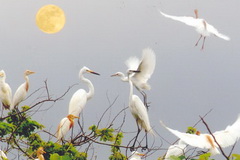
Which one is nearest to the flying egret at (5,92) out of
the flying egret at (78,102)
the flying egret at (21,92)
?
the flying egret at (21,92)

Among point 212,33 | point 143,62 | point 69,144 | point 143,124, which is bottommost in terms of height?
point 143,124

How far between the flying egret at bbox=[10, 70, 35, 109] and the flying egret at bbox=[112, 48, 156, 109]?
2390 mm

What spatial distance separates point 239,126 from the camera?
10.5 ft

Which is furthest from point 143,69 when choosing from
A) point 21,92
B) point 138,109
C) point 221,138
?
point 221,138

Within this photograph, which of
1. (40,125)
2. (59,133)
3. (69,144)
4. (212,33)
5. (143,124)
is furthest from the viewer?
(143,124)

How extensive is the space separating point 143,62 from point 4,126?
216cm

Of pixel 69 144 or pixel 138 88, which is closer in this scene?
pixel 69 144

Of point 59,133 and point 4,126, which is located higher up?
point 4,126

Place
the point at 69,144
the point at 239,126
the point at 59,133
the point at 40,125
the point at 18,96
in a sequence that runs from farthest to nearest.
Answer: the point at 18,96
the point at 59,133
the point at 40,125
the point at 69,144
the point at 239,126

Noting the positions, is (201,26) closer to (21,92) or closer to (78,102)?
(78,102)

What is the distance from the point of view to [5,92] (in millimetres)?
9672

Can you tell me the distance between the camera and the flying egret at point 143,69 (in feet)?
23.6

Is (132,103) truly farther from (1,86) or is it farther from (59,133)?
(1,86)

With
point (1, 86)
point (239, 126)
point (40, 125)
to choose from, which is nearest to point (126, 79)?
point (40, 125)
